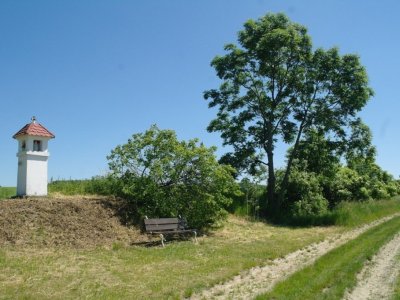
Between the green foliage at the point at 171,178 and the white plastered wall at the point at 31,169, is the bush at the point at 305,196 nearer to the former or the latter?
the green foliage at the point at 171,178

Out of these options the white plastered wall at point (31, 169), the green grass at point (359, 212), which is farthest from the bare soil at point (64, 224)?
the green grass at point (359, 212)

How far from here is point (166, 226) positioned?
572 inches

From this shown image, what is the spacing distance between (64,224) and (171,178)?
455 centimetres

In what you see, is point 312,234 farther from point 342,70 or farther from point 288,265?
point 342,70

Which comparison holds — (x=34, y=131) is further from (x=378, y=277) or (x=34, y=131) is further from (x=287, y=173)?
(x=287, y=173)

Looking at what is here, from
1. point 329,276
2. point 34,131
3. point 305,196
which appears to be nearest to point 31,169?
point 34,131

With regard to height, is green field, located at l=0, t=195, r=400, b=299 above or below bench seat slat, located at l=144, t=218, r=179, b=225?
below

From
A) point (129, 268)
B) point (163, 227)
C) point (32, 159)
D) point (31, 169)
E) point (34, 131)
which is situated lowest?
point (129, 268)

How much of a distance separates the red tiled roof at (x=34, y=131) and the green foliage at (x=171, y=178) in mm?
2311

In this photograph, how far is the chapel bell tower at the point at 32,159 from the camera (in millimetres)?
14883

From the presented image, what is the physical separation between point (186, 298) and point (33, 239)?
5.90 m

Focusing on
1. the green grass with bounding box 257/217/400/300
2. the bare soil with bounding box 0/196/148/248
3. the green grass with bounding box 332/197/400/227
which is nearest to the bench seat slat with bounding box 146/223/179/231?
the bare soil with bounding box 0/196/148/248

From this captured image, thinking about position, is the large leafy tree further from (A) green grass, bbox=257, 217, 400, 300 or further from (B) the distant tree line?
(A) green grass, bbox=257, 217, 400, 300

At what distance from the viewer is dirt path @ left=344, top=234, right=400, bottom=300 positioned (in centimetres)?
752
